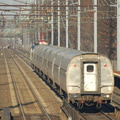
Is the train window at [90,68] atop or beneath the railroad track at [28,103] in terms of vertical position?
atop

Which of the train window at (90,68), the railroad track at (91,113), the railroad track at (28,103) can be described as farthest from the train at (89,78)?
the railroad track at (28,103)

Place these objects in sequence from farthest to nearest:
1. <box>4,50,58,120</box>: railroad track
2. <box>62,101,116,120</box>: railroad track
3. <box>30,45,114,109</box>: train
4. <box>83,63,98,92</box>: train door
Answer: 1. <box>4,50,58,120</box>: railroad track
2. <box>83,63,98,92</box>: train door
3. <box>30,45,114,109</box>: train
4. <box>62,101,116,120</box>: railroad track

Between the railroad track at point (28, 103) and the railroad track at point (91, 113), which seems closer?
the railroad track at point (91, 113)

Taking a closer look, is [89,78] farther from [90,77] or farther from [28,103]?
[28,103]

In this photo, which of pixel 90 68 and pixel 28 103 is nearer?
pixel 90 68

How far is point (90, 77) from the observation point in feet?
67.7

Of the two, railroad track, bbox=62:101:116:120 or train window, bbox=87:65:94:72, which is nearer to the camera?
railroad track, bbox=62:101:116:120

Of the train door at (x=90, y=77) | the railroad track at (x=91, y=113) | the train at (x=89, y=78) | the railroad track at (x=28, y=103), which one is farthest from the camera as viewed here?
the railroad track at (x=28, y=103)

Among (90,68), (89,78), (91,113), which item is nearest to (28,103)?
(91,113)

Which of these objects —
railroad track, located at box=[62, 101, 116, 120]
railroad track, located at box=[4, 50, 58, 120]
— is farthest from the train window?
railroad track, located at box=[4, 50, 58, 120]

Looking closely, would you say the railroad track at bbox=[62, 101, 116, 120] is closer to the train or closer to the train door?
the train

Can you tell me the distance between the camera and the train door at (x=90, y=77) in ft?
67.5

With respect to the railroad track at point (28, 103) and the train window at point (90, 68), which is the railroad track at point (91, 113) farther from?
the train window at point (90, 68)

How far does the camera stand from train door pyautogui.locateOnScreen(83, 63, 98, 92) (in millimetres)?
20578
